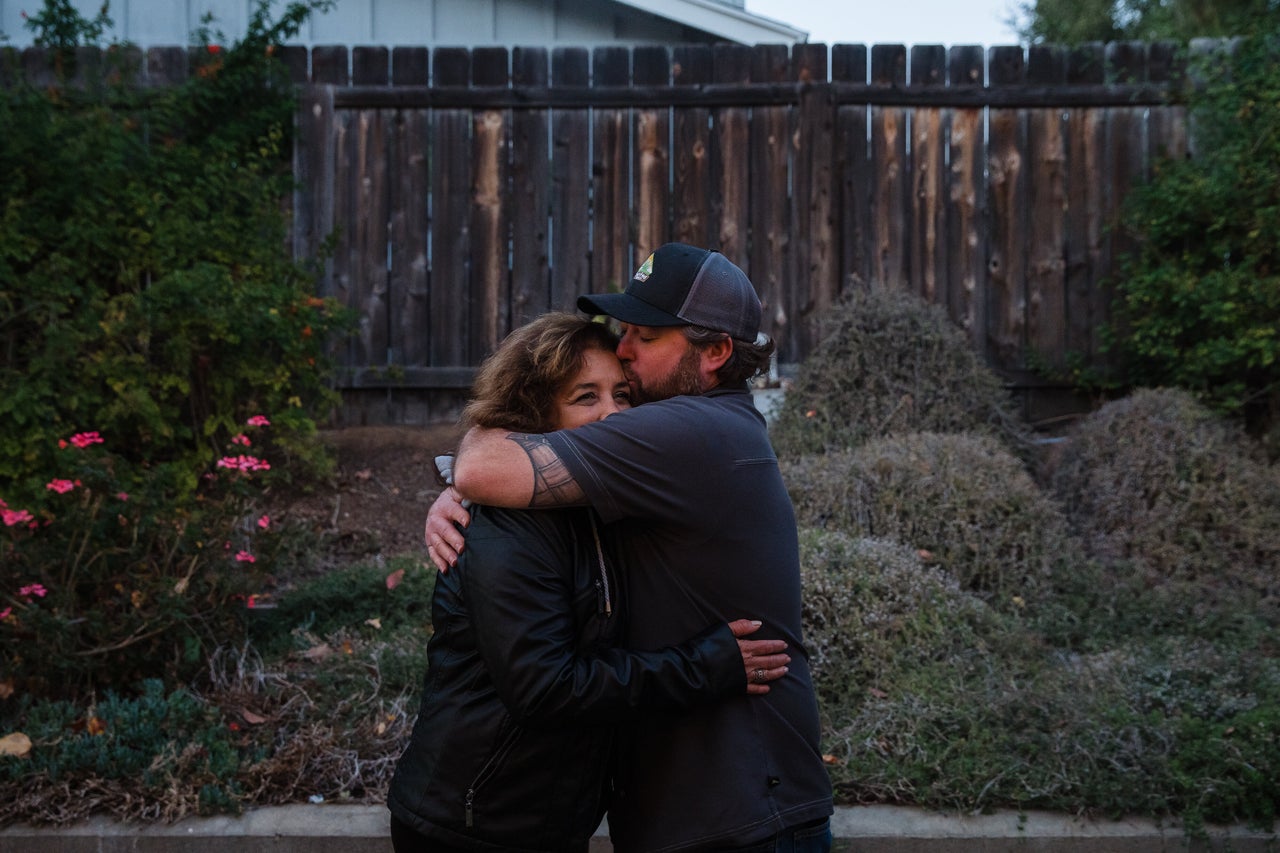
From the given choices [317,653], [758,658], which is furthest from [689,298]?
[317,653]

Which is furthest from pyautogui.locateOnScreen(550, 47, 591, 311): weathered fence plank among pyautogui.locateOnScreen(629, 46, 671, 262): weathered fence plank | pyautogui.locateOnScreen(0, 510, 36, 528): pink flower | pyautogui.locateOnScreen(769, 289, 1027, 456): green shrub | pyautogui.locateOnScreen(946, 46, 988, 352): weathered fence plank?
pyautogui.locateOnScreen(0, 510, 36, 528): pink flower

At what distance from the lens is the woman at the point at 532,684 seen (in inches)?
A: 86.8

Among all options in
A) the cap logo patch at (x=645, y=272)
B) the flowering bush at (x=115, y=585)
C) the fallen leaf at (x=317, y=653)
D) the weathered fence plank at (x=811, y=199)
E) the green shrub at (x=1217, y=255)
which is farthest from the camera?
the weathered fence plank at (x=811, y=199)

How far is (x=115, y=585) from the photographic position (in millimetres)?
4758

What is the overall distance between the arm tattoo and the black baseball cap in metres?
0.42

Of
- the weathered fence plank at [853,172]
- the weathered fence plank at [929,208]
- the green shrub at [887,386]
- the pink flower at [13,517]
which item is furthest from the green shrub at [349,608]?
the weathered fence plank at [929,208]

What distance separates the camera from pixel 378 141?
8086 mm

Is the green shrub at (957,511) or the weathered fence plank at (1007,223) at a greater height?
the weathered fence plank at (1007,223)

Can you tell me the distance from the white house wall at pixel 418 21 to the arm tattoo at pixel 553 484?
8.22 meters

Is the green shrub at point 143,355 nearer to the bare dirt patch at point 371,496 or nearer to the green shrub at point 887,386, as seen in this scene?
the bare dirt patch at point 371,496

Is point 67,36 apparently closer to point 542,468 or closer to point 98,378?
point 98,378

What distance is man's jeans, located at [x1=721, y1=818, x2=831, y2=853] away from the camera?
2273 mm

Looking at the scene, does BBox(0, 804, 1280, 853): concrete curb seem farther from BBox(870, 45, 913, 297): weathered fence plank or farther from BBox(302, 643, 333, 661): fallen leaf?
BBox(870, 45, 913, 297): weathered fence plank

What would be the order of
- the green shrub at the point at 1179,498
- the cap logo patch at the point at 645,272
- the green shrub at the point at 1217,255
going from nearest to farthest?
the cap logo patch at the point at 645,272
the green shrub at the point at 1179,498
the green shrub at the point at 1217,255
